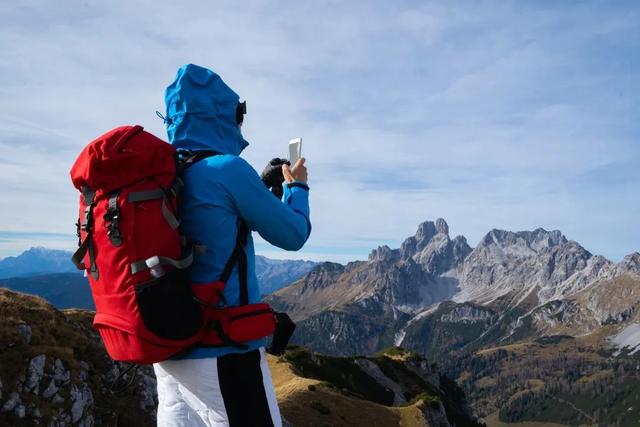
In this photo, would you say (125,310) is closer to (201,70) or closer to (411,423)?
(201,70)

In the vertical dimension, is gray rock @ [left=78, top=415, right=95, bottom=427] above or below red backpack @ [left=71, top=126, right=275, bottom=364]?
below

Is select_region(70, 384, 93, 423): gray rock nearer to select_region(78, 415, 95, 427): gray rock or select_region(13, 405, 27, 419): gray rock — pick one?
select_region(78, 415, 95, 427): gray rock

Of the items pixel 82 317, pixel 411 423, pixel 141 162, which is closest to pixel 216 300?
pixel 141 162

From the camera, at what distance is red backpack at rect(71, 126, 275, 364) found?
4828 millimetres

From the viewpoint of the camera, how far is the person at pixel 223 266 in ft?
17.3

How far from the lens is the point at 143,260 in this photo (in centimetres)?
479

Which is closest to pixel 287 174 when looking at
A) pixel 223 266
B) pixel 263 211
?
pixel 263 211

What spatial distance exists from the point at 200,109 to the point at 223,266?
6.24 feet

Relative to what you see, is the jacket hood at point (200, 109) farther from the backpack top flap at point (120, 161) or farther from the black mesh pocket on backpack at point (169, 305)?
the black mesh pocket on backpack at point (169, 305)

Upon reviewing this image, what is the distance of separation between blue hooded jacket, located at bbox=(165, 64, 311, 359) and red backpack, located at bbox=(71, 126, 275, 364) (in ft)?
0.53

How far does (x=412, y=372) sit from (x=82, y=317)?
65936 millimetres

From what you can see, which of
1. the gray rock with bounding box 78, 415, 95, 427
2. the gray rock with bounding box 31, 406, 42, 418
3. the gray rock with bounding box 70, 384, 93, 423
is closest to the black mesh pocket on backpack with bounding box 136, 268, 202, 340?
the gray rock with bounding box 31, 406, 42, 418

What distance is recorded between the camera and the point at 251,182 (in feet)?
17.3

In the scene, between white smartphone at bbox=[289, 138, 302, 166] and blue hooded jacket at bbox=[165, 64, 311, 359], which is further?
white smartphone at bbox=[289, 138, 302, 166]
